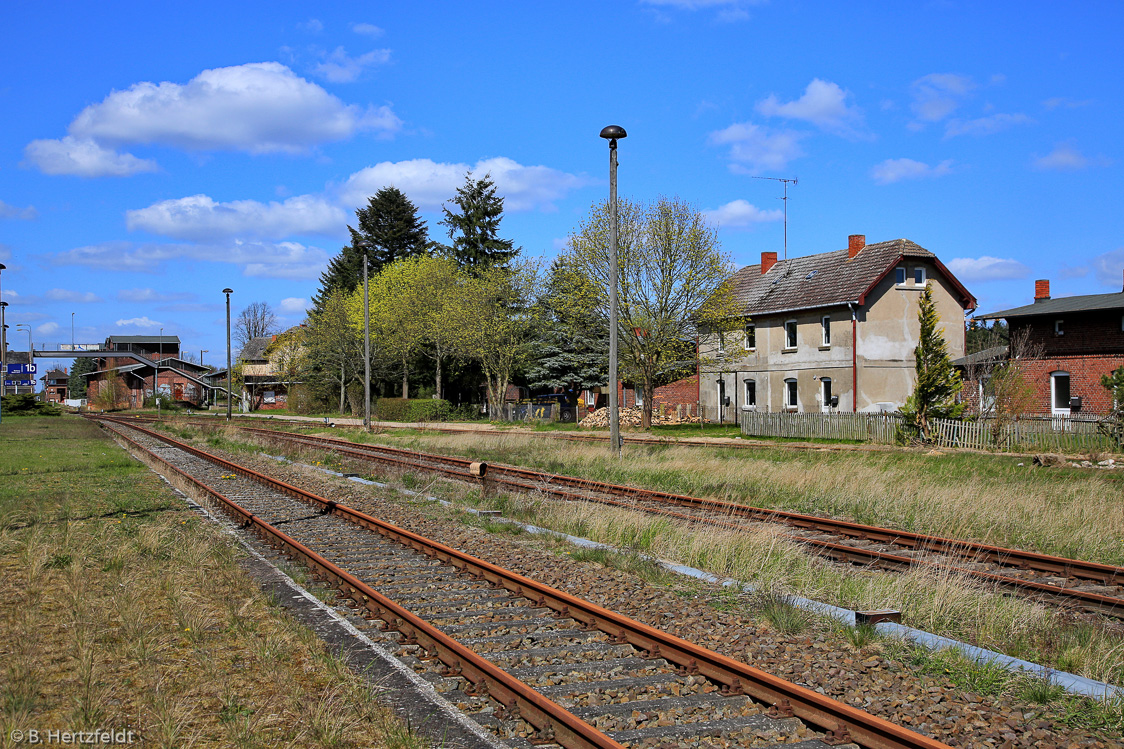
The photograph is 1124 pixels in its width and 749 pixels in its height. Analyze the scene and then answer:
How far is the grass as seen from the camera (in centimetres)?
512

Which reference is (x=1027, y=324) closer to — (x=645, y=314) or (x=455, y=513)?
(x=645, y=314)

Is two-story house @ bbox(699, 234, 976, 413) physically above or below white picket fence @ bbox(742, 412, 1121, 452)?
above

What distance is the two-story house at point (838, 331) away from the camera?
3934 centimetres

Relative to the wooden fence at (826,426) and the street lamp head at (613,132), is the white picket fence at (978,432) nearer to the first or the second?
the wooden fence at (826,426)

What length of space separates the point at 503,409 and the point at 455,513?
40.8 meters

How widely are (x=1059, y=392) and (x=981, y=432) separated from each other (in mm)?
12690

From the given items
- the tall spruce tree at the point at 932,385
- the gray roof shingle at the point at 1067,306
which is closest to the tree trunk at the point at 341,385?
the gray roof shingle at the point at 1067,306

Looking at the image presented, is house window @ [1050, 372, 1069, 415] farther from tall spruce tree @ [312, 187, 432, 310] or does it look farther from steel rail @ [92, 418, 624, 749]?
tall spruce tree @ [312, 187, 432, 310]

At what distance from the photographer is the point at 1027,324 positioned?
1448 inches

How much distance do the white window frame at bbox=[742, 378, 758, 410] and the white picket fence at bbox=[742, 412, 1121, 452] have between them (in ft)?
41.2

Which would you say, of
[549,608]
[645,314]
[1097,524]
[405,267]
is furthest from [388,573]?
[405,267]

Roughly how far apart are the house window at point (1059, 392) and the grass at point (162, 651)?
113ft

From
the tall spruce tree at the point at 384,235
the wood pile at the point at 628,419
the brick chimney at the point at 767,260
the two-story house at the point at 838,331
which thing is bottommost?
the wood pile at the point at 628,419

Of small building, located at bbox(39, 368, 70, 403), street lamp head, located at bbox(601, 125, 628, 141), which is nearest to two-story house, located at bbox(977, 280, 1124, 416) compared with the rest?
street lamp head, located at bbox(601, 125, 628, 141)
